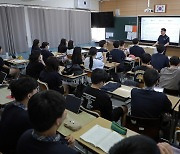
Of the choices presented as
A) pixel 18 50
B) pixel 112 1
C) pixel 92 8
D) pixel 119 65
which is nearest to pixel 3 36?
pixel 18 50

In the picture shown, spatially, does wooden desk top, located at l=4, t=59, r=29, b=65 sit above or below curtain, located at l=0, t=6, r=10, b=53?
below

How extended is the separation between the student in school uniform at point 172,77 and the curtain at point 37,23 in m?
5.23

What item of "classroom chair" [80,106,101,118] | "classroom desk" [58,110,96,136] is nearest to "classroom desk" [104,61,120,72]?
"classroom chair" [80,106,101,118]

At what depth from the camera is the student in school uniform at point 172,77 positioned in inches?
145

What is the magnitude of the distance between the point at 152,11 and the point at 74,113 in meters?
7.22

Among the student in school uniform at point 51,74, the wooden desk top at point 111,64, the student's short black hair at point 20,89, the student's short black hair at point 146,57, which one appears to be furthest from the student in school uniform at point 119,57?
the student's short black hair at point 20,89

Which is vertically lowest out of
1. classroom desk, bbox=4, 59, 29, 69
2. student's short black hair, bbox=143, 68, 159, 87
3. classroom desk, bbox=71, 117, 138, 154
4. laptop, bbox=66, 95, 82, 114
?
classroom desk, bbox=71, 117, 138, 154

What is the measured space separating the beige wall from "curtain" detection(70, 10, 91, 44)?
1.15 m

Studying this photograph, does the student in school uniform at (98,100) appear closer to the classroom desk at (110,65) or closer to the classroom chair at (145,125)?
the classroom chair at (145,125)

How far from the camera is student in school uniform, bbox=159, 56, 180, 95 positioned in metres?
3.68

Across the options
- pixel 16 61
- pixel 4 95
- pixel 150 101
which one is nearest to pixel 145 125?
pixel 150 101

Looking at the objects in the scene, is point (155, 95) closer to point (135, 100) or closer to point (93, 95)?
point (135, 100)

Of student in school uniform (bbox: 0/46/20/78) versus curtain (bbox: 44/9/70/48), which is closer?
student in school uniform (bbox: 0/46/20/78)

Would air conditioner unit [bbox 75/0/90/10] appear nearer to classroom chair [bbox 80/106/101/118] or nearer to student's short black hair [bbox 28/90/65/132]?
classroom chair [bbox 80/106/101/118]
